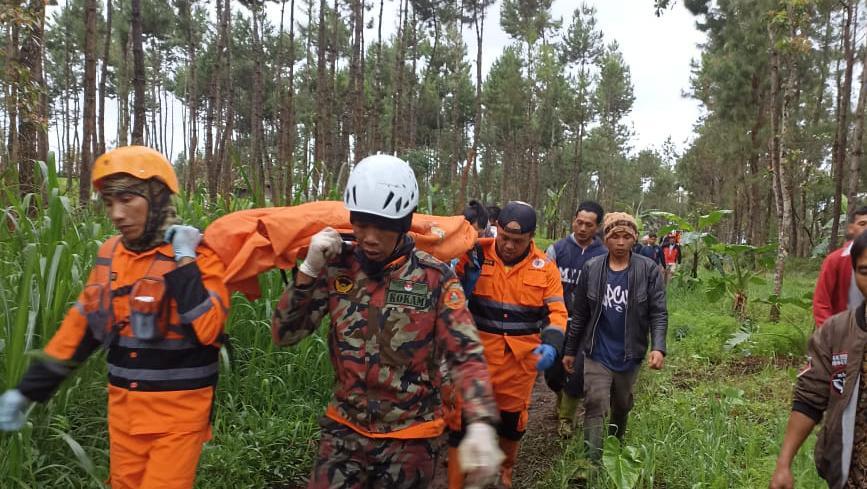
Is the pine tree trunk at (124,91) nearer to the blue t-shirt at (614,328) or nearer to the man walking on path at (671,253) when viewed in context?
the man walking on path at (671,253)

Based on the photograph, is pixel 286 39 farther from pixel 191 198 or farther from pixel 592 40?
pixel 191 198

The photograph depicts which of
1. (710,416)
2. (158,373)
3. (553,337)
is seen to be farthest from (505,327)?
(710,416)

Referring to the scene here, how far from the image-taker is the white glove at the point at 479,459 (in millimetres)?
1480

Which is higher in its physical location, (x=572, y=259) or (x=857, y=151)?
(x=857, y=151)

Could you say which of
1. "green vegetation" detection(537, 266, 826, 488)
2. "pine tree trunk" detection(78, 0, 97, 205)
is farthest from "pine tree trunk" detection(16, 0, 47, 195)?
"green vegetation" detection(537, 266, 826, 488)

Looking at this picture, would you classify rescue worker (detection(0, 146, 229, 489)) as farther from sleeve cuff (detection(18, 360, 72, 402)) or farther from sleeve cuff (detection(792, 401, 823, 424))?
sleeve cuff (detection(792, 401, 823, 424))

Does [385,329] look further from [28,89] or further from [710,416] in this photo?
[28,89]

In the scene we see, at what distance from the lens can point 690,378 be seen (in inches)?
245

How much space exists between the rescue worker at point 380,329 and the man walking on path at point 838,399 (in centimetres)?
133

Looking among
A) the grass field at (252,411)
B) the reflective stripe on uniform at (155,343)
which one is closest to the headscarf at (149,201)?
the reflective stripe on uniform at (155,343)

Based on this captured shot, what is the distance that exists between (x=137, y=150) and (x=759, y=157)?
2336cm

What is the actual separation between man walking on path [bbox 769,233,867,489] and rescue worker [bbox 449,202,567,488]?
1.36m

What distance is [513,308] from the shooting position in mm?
3453

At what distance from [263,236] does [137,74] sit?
5.45m
